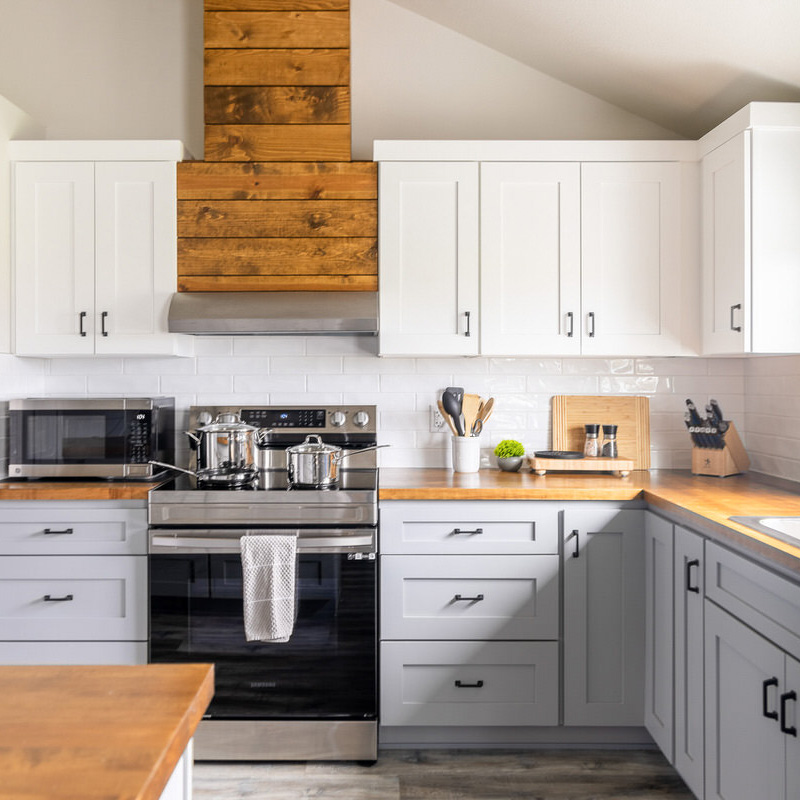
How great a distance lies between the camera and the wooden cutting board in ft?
10.2

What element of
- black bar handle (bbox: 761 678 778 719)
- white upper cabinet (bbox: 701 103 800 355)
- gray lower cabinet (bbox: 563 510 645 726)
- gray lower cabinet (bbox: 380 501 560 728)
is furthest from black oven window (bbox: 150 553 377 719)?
white upper cabinet (bbox: 701 103 800 355)

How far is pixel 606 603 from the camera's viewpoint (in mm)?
2498

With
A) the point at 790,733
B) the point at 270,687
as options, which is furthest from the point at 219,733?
the point at 790,733

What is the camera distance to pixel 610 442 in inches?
117

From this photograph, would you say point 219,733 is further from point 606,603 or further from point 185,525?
point 606,603

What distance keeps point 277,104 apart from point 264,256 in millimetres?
599

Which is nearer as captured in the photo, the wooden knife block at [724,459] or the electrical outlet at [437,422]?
the wooden knife block at [724,459]

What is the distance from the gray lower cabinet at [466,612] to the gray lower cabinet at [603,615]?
0.06 m

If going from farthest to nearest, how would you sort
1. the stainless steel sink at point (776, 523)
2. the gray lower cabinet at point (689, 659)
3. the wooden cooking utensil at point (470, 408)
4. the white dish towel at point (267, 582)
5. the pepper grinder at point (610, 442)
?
the wooden cooking utensil at point (470, 408) → the pepper grinder at point (610, 442) → the white dish towel at point (267, 582) → the gray lower cabinet at point (689, 659) → the stainless steel sink at point (776, 523)

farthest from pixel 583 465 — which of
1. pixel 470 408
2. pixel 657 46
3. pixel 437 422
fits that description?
pixel 657 46

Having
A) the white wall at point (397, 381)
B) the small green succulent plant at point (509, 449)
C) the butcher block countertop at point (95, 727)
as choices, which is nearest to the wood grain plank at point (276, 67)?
the white wall at point (397, 381)

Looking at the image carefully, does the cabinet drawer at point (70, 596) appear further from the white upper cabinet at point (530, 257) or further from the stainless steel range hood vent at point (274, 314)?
the white upper cabinet at point (530, 257)

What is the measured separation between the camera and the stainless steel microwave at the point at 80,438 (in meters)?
2.73

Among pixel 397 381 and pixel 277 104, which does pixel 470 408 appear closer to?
pixel 397 381
